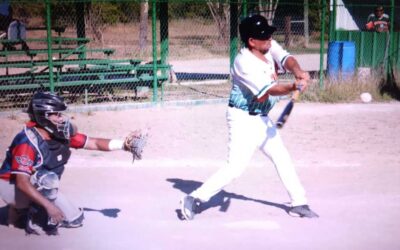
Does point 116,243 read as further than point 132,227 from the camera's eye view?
No

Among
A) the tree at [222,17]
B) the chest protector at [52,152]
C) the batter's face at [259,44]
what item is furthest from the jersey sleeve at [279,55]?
the tree at [222,17]

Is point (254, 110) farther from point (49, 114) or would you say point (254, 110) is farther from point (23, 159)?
point (23, 159)

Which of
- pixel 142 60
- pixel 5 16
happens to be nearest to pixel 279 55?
pixel 142 60

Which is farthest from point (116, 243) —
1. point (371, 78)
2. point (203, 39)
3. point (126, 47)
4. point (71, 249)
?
point (203, 39)

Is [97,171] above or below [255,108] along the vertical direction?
below

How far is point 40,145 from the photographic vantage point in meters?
4.15

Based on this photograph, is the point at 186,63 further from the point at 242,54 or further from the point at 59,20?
the point at 242,54

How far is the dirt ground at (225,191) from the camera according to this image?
4348 mm

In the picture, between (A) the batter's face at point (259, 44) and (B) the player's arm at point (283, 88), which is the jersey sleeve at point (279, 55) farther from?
(B) the player's arm at point (283, 88)

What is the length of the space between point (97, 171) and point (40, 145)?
2458 mm

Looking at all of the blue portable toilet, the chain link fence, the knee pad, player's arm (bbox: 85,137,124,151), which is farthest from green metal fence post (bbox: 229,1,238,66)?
the knee pad

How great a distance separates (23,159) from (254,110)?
6.38 feet

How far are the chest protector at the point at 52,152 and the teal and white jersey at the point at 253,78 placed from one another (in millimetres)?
1486

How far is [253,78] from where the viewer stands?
4.32 meters
